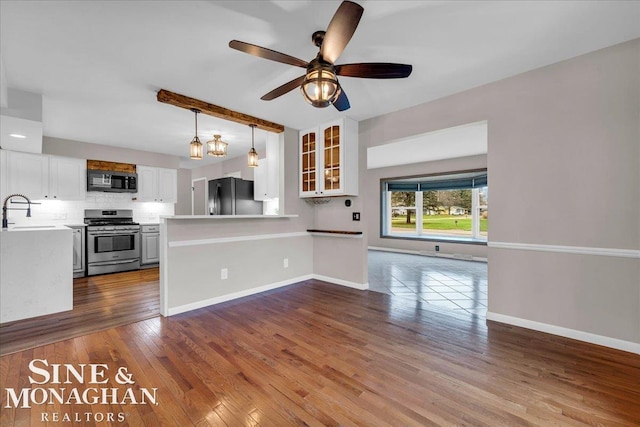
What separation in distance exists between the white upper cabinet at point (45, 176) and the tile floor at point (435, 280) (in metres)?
5.62

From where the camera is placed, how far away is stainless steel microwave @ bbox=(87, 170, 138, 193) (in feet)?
16.7

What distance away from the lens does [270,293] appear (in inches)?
150

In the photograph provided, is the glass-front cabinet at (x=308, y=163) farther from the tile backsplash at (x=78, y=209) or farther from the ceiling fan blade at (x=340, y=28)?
the tile backsplash at (x=78, y=209)

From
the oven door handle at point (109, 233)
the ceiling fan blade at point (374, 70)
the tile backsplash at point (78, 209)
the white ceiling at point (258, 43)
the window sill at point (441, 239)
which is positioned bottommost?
the window sill at point (441, 239)

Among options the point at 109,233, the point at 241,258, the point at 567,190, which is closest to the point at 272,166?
the point at 241,258

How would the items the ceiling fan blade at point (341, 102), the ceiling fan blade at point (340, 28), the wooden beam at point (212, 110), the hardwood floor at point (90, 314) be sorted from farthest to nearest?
the wooden beam at point (212, 110) < the hardwood floor at point (90, 314) < the ceiling fan blade at point (341, 102) < the ceiling fan blade at point (340, 28)

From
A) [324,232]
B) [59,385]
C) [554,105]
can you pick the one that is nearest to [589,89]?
[554,105]

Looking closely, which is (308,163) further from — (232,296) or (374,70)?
(374,70)

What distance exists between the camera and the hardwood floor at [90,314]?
8.10ft

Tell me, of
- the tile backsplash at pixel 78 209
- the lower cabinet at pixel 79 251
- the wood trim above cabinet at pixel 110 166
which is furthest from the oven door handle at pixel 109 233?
the wood trim above cabinet at pixel 110 166

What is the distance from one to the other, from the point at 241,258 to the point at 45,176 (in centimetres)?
402

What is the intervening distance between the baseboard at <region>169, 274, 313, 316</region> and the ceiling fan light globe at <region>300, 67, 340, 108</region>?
8.90 feet

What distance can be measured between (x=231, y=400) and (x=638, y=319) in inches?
125

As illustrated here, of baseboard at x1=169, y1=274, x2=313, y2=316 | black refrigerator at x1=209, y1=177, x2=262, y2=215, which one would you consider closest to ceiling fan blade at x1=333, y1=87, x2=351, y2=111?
baseboard at x1=169, y1=274, x2=313, y2=316
